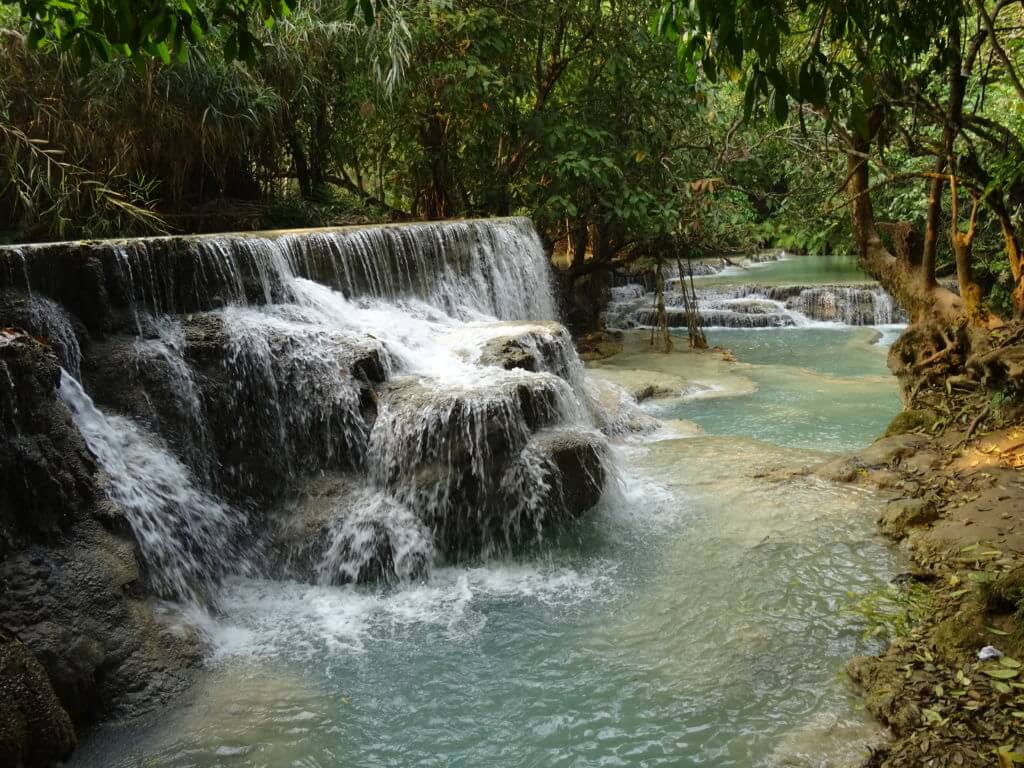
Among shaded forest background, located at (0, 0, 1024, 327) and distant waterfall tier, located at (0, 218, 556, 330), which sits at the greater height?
shaded forest background, located at (0, 0, 1024, 327)

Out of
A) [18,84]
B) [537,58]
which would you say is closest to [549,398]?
[18,84]

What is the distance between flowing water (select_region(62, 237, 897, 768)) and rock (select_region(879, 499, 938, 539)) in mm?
180

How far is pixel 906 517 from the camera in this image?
500cm

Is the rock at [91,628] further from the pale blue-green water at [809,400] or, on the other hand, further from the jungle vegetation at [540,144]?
the pale blue-green water at [809,400]

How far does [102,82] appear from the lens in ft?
25.9

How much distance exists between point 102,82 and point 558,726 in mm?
7688

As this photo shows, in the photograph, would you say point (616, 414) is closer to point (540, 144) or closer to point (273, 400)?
point (273, 400)

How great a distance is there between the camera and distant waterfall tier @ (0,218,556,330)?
530 cm

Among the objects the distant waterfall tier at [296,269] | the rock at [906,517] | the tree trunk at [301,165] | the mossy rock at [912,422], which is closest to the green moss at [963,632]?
the rock at [906,517]

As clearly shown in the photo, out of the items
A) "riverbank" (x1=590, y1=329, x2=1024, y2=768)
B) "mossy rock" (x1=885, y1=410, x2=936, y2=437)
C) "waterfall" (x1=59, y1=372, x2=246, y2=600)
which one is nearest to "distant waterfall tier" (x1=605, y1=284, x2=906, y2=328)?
"riverbank" (x1=590, y1=329, x2=1024, y2=768)

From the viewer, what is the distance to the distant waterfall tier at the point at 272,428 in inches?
196

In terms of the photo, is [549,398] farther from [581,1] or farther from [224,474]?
[581,1]

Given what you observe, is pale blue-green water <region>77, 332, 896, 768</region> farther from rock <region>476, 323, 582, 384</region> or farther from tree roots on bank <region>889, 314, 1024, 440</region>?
rock <region>476, 323, 582, 384</region>

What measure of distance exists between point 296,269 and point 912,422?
17.9ft
